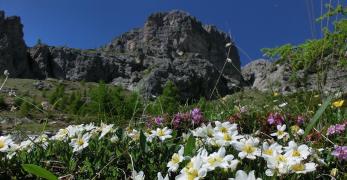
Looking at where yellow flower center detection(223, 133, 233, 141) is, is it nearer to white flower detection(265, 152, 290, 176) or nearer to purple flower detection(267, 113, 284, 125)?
white flower detection(265, 152, 290, 176)

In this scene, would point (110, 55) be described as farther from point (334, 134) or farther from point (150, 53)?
point (334, 134)

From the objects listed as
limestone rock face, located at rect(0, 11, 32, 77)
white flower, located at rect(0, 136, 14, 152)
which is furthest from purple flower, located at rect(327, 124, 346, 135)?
limestone rock face, located at rect(0, 11, 32, 77)

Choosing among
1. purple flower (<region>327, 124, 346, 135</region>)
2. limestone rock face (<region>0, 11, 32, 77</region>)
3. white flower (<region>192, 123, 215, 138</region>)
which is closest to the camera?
white flower (<region>192, 123, 215, 138</region>)

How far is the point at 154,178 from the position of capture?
8.82 feet

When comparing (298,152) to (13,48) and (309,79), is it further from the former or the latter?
(13,48)

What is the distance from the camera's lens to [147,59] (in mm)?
97750

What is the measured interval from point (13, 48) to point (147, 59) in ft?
88.9

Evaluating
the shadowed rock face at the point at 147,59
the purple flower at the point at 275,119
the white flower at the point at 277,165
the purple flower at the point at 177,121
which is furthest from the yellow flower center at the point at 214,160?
the shadowed rock face at the point at 147,59

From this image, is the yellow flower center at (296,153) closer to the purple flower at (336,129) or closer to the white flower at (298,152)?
the white flower at (298,152)

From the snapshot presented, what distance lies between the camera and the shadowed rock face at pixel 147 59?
56625 mm

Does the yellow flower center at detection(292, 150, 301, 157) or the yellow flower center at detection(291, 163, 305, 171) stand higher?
the yellow flower center at detection(292, 150, 301, 157)

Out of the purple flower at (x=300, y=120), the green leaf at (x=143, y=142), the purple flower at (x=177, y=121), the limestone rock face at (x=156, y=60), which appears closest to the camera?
the green leaf at (x=143, y=142)

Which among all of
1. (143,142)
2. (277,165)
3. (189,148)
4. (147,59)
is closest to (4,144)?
(143,142)

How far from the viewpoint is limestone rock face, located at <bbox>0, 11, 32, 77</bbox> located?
255 feet
